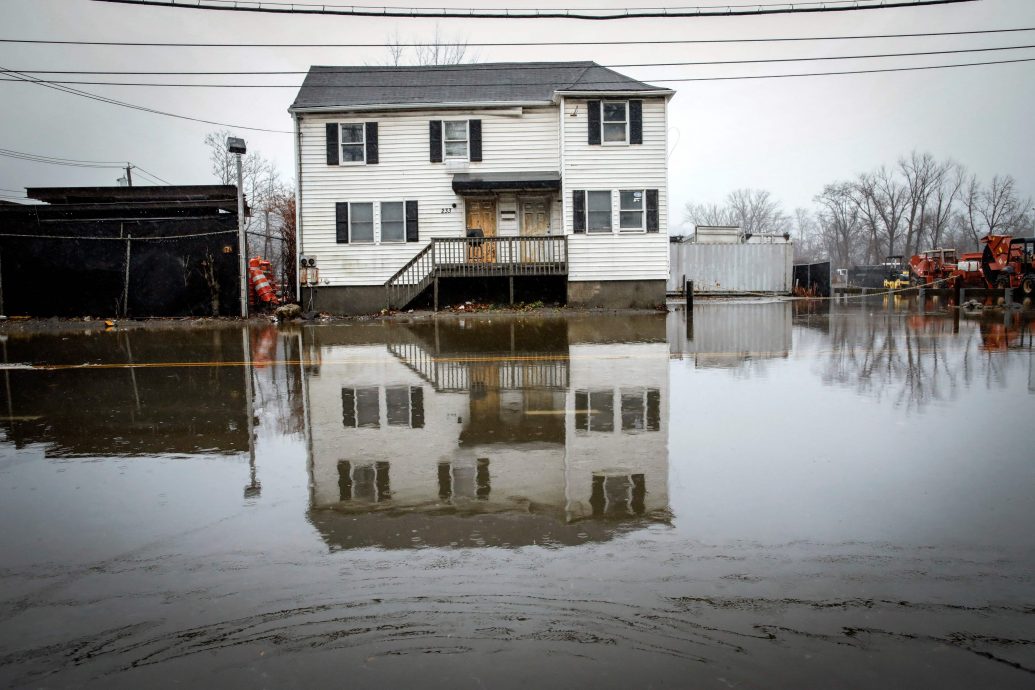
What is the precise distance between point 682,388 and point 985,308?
18036 mm

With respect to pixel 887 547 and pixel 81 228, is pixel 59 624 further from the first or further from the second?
pixel 81 228

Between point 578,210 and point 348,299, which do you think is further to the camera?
point 348,299

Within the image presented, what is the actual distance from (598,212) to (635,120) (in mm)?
3133

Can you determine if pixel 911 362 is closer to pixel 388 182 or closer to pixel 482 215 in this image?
pixel 482 215

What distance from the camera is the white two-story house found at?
77.5 feet

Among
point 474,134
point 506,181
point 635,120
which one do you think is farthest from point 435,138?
point 635,120

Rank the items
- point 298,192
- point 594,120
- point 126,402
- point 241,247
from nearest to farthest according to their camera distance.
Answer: point 126,402, point 241,247, point 594,120, point 298,192

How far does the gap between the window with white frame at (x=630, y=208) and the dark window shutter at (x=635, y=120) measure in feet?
5.37

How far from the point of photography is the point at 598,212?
23.9 m

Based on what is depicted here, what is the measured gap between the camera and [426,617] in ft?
9.68

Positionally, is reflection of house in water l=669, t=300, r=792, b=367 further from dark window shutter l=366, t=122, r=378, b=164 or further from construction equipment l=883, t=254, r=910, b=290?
construction equipment l=883, t=254, r=910, b=290

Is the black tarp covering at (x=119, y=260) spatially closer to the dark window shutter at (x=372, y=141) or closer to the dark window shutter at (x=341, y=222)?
the dark window shutter at (x=341, y=222)

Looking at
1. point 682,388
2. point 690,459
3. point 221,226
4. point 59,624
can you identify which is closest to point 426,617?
point 59,624

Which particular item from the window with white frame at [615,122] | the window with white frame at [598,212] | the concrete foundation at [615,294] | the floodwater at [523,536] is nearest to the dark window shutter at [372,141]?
the window with white frame at [598,212]
